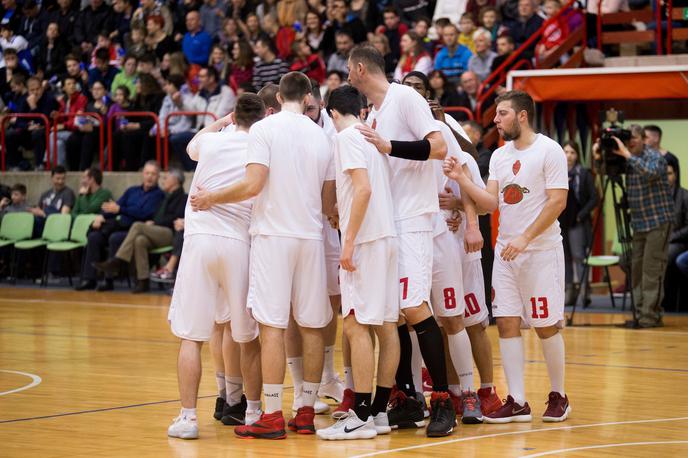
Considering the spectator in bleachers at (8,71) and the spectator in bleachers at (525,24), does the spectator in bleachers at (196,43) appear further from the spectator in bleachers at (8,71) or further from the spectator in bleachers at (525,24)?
the spectator in bleachers at (525,24)

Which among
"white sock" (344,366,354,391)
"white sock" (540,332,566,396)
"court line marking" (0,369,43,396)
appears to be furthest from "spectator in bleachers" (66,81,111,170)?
"white sock" (540,332,566,396)

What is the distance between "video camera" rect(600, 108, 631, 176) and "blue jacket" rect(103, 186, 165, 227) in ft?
23.0

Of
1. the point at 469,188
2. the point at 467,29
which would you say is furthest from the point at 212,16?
the point at 469,188

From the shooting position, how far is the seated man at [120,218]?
16.9m

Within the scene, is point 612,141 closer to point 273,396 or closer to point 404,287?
point 404,287

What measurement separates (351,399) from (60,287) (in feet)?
38.2

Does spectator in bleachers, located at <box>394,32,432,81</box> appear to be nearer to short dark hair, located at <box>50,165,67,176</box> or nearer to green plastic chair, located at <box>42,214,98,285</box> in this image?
green plastic chair, located at <box>42,214,98,285</box>

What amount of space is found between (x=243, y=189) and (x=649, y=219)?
22.9 ft

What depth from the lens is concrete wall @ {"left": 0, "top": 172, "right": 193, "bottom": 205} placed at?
18.4 meters

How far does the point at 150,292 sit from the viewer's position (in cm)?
1684

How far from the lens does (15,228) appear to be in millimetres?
18297

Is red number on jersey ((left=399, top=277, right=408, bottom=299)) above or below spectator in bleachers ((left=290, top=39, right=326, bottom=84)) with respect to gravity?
below

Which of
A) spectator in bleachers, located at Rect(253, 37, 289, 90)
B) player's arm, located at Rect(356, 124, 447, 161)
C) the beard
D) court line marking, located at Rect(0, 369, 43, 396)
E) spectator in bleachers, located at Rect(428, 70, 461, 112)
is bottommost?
court line marking, located at Rect(0, 369, 43, 396)

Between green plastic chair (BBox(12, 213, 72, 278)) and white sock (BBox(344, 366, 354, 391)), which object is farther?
green plastic chair (BBox(12, 213, 72, 278))
